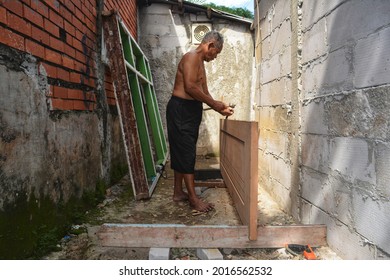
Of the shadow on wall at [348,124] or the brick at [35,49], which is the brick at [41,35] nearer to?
the brick at [35,49]

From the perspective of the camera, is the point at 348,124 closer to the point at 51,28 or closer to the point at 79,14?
the point at 51,28

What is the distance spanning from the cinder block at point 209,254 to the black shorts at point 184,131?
1.06m

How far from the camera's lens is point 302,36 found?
2.41 m

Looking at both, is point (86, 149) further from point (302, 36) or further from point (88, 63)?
point (302, 36)

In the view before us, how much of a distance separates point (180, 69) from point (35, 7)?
1331 millimetres

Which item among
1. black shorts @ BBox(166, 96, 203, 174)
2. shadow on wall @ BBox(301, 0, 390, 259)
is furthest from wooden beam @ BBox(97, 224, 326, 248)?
black shorts @ BBox(166, 96, 203, 174)

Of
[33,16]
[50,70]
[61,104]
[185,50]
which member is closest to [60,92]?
[61,104]

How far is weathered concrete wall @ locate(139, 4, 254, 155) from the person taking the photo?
5703 mm

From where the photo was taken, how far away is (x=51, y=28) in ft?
7.00

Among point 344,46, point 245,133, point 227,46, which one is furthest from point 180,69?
point 227,46

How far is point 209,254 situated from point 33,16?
1933 millimetres

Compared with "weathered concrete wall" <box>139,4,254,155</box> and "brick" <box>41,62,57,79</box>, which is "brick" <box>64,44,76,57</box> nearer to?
"brick" <box>41,62,57,79</box>

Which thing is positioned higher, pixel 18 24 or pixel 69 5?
pixel 69 5

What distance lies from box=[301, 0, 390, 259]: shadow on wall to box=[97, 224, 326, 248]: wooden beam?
0.37 meters
